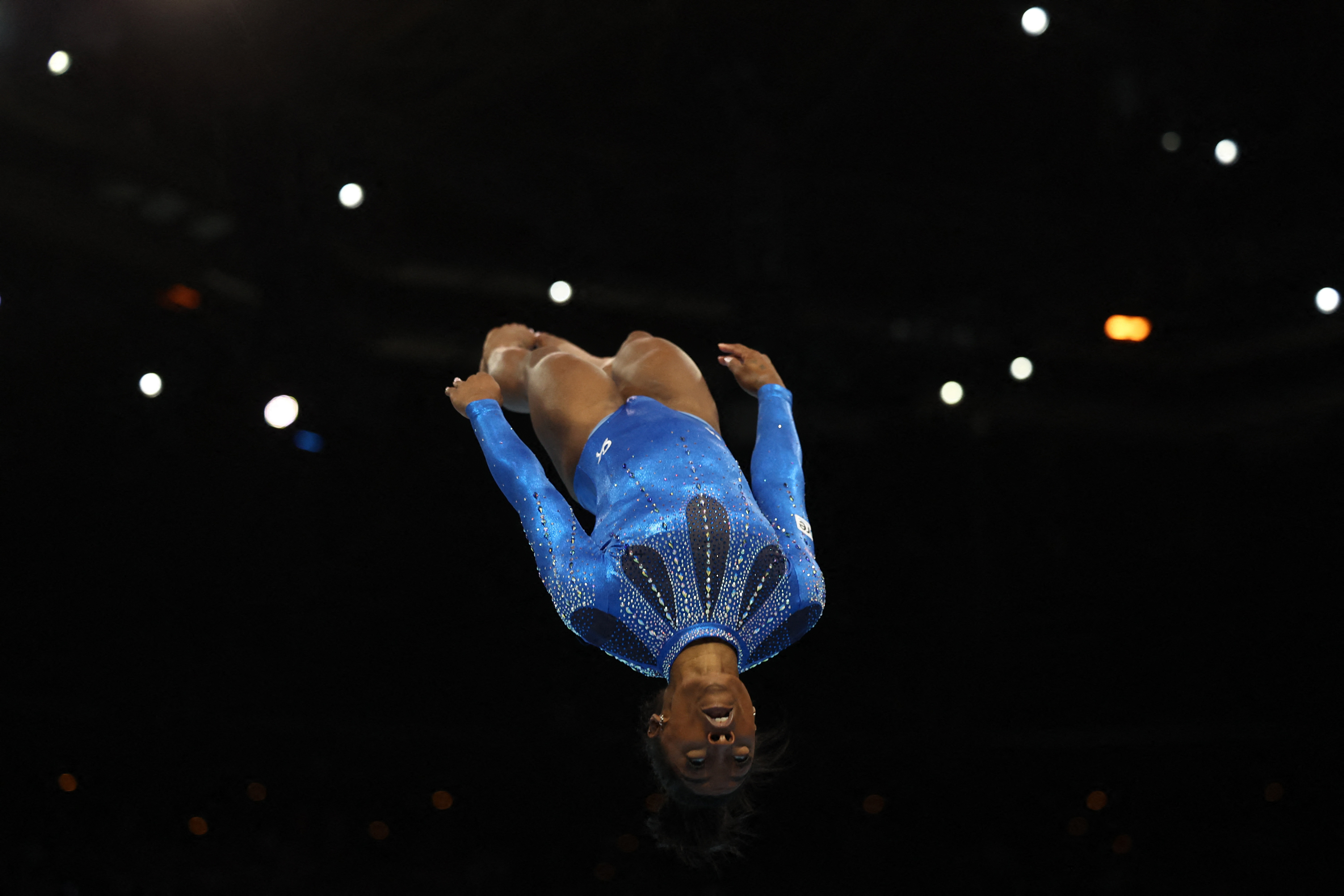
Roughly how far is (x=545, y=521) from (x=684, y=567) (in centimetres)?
32

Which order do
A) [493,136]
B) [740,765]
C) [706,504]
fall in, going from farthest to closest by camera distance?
[493,136], [706,504], [740,765]

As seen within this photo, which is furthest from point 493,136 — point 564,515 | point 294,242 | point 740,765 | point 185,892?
point 185,892

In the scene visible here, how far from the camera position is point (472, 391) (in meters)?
2.53

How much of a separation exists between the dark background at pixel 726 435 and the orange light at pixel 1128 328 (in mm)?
52

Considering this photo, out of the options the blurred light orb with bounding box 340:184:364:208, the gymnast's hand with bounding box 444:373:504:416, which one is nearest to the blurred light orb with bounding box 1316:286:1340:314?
the gymnast's hand with bounding box 444:373:504:416

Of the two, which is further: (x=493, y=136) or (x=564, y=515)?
(x=493, y=136)

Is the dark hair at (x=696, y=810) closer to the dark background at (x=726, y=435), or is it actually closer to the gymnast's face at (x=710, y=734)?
the gymnast's face at (x=710, y=734)

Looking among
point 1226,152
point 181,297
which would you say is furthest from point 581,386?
point 1226,152

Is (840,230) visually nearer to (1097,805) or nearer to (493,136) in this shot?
(493,136)

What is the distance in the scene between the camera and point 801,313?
3.43 metres

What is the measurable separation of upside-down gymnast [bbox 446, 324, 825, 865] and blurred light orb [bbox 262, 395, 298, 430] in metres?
0.91

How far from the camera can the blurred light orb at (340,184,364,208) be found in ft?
10.7

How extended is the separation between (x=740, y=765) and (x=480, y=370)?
4.98 feet

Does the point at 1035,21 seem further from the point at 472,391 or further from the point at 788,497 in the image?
the point at 472,391
